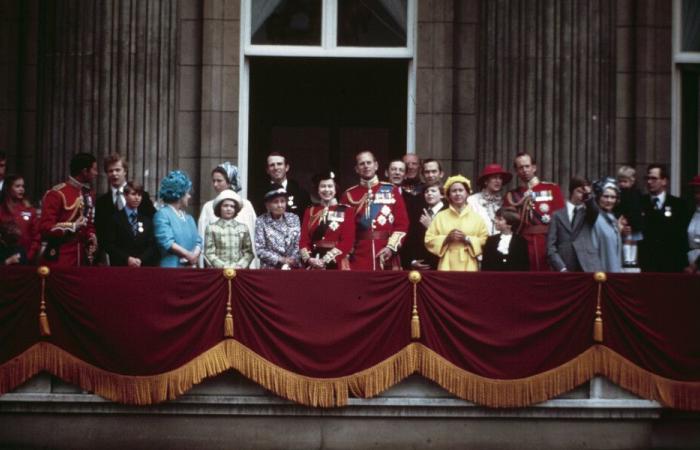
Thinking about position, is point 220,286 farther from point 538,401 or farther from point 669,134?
point 669,134

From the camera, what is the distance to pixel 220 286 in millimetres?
13344

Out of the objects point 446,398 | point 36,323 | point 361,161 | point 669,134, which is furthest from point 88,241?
point 669,134

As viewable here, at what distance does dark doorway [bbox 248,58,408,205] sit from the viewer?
18000 millimetres

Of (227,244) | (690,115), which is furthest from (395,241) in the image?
(690,115)

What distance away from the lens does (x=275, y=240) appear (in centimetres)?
1468

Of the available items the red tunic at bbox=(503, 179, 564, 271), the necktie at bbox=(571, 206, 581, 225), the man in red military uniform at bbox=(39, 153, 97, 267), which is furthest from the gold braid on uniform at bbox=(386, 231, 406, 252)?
the man in red military uniform at bbox=(39, 153, 97, 267)

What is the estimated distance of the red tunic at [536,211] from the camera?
590 inches

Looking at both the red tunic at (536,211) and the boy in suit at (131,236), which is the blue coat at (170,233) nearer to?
the boy in suit at (131,236)

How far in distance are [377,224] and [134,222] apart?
8.70 ft

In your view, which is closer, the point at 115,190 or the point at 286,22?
the point at 115,190

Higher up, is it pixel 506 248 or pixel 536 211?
pixel 536 211

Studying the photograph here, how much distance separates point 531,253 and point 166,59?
5399mm

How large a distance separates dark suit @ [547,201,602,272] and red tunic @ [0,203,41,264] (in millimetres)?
5641

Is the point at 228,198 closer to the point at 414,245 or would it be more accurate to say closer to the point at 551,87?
the point at 414,245
